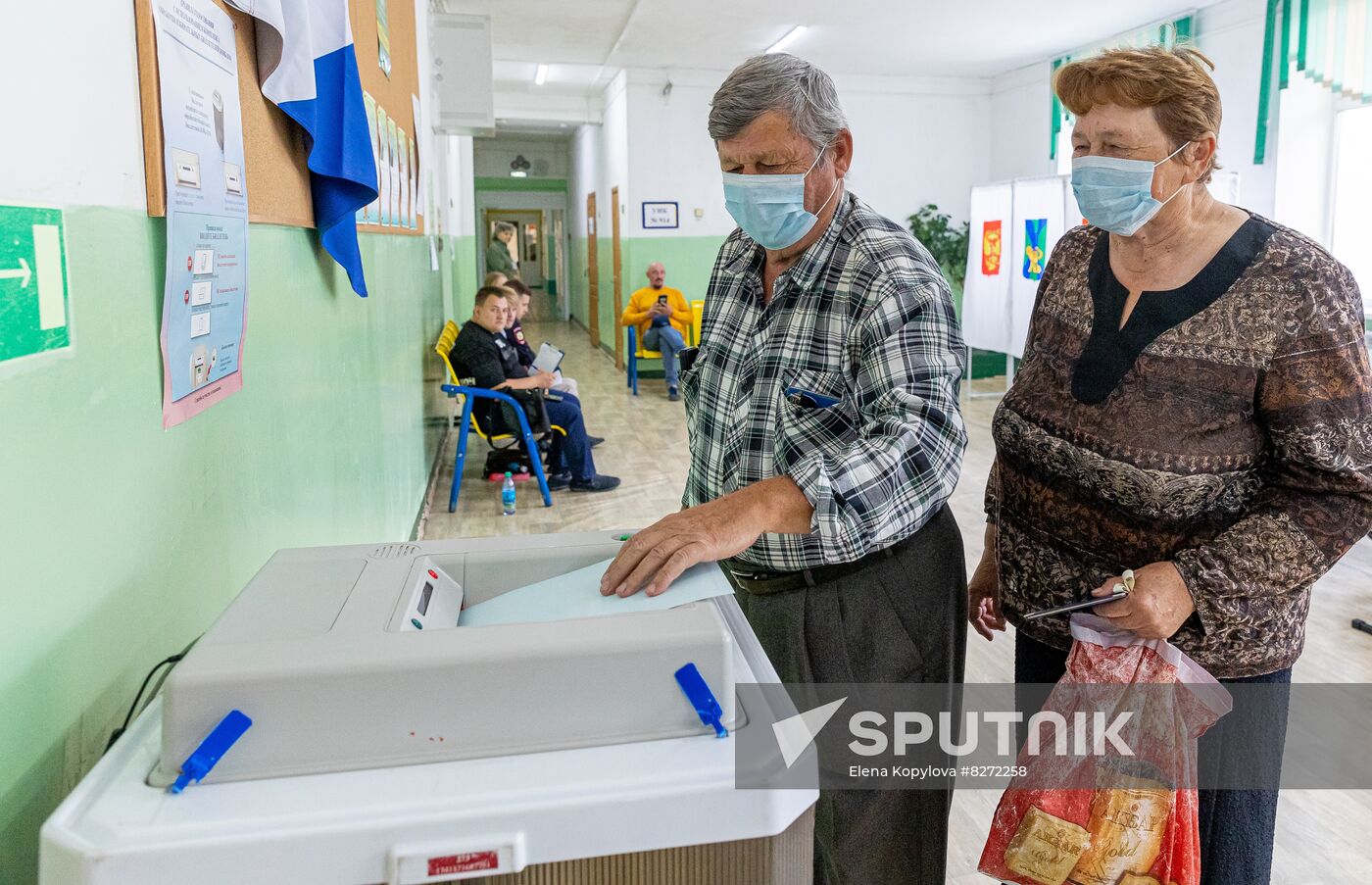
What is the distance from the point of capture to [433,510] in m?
4.86

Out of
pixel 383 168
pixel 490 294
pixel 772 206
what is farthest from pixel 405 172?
pixel 772 206

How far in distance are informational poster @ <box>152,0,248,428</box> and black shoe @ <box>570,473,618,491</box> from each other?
12.9 ft

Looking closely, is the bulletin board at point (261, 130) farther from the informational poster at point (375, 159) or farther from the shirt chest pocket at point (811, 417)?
the shirt chest pocket at point (811, 417)

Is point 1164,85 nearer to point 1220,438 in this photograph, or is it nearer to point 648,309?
point 1220,438

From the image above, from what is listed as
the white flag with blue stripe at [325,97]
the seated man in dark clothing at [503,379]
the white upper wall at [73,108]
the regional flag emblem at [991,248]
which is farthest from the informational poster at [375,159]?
the regional flag emblem at [991,248]

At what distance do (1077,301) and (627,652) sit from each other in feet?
3.18

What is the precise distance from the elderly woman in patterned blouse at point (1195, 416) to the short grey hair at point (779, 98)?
355 mm

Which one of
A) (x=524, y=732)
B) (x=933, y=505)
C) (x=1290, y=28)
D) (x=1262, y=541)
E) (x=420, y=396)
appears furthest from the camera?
(x=1290, y=28)

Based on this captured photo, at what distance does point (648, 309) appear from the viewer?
8586 millimetres

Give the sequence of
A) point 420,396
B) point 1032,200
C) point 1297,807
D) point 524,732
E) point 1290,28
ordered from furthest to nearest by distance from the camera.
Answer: point 1032,200, point 1290,28, point 420,396, point 1297,807, point 524,732

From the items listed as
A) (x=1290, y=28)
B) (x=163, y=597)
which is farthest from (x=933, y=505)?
(x=1290, y=28)

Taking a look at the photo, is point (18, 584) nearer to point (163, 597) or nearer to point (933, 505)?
point (163, 597)

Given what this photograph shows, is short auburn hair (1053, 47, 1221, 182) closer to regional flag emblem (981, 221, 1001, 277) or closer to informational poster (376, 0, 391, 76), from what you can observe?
informational poster (376, 0, 391, 76)

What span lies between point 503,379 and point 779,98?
3995 mm
